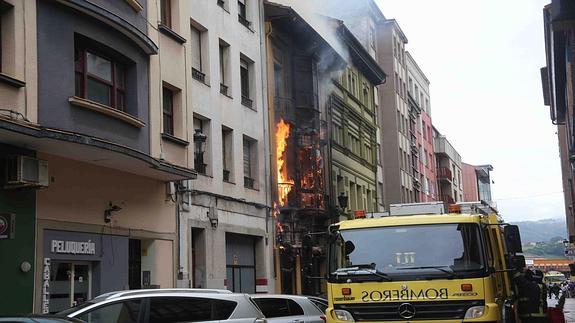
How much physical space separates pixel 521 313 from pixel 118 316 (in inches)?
329

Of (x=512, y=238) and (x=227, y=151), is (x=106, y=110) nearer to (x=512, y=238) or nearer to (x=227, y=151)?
(x=227, y=151)

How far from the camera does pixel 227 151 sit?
74.7 feet

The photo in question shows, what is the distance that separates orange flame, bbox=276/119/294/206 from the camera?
85.4 feet

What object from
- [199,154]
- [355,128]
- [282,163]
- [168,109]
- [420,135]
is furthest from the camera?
[420,135]

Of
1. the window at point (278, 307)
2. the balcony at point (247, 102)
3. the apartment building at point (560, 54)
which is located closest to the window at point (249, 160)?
the balcony at point (247, 102)

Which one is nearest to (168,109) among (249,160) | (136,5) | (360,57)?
(136,5)

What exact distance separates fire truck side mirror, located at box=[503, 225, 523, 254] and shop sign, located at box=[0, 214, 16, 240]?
8729 mm

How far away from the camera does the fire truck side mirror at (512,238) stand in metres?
11.9

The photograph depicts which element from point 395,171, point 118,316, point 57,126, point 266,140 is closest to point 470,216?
point 118,316

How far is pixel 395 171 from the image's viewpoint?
151 feet

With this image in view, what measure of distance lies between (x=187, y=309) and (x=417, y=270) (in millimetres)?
3441

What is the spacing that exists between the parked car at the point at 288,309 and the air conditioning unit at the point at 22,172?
460 centimetres

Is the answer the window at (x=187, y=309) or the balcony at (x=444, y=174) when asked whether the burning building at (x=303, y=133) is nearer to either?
the window at (x=187, y=309)

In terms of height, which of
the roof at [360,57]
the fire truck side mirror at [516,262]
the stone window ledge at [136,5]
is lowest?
the fire truck side mirror at [516,262]
